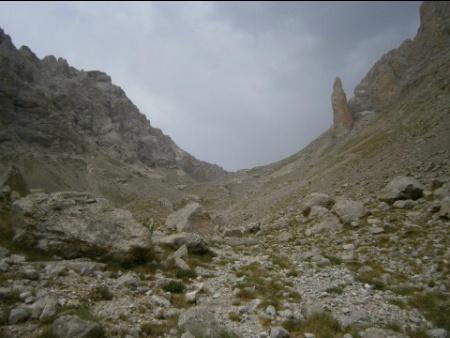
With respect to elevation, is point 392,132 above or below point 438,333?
above

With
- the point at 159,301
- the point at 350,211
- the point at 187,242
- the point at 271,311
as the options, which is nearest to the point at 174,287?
the point at 159,301

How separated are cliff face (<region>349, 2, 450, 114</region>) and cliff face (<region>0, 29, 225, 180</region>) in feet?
350

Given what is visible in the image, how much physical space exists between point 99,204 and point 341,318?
11.6 metres

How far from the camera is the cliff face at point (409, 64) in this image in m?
75.1

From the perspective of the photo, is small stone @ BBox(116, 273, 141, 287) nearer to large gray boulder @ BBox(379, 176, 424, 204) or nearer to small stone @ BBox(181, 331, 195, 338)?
small stone @ BBox(181, 331, 195, 338)

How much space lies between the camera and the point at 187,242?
16875mm

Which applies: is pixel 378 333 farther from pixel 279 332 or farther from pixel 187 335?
pixel 187 335

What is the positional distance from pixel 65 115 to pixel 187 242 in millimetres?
136688

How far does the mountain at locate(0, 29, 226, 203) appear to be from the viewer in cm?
9549

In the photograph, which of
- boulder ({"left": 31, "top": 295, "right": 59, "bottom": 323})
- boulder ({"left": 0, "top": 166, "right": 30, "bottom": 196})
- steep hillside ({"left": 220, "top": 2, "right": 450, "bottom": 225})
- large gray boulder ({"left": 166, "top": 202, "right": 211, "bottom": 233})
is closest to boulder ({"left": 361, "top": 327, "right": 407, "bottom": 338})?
boulder ({"left": 31, "top": 295, "right": 59, "bottom": 323})

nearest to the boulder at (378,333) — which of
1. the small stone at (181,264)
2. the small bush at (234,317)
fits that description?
the small bush at (234,317)

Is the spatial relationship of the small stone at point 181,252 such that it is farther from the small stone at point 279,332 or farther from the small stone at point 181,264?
the small stone at point 279,332

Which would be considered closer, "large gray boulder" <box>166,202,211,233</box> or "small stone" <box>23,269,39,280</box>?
"small stone" <box>23,269,39,280</box>

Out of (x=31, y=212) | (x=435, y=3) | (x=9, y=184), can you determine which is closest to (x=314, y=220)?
(x=31, y=212)
